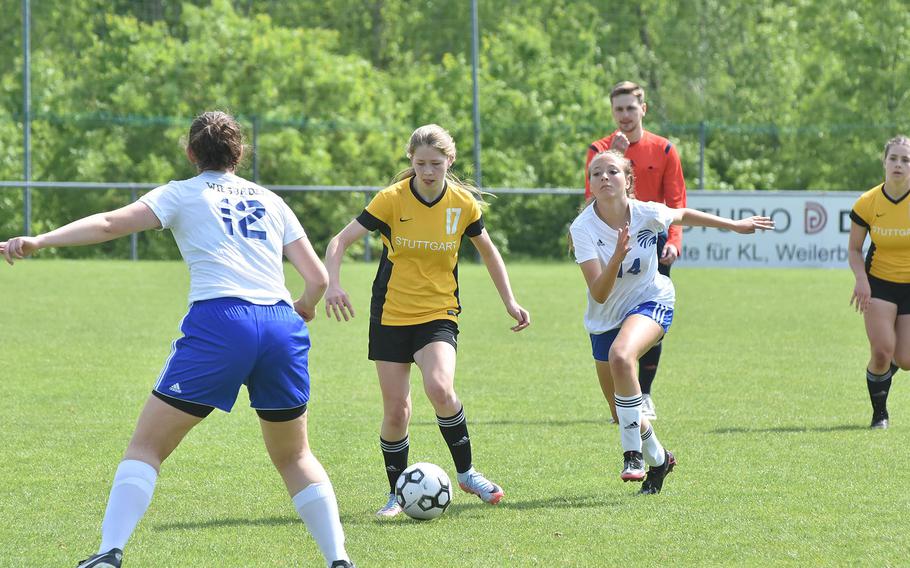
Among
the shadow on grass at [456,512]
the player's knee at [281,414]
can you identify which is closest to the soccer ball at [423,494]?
the shadow on grass at [456,512]

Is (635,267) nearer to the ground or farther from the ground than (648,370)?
farther from the ground

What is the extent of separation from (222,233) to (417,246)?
5.10 ft

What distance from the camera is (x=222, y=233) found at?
14.6 feet

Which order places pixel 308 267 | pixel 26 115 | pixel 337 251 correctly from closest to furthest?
pixel 308 267 < pixel 337 251 < pixel 26 115

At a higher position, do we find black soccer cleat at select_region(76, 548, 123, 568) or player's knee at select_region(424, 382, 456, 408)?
player's knee at select_region(424, 382, 456, 408)

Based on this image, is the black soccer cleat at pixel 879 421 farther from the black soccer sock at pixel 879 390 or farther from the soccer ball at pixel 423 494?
the soccer ball at pixel 423 494

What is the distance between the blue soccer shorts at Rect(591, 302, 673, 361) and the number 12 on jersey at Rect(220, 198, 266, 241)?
2374mm

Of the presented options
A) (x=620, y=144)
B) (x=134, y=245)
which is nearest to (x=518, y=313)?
(x=620, y=144)

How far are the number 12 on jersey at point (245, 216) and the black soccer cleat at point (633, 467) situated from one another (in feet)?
7.77

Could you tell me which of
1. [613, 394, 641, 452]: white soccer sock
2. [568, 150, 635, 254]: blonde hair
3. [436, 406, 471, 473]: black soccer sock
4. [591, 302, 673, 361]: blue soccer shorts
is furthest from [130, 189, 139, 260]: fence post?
[613, 394, 641, 452]: white soccer sock

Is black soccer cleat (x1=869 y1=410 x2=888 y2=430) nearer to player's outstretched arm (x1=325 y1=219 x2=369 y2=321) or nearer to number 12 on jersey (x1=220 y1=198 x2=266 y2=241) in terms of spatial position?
player's outstretched arm (x1=325 y1=219 x2=369 y2=321)

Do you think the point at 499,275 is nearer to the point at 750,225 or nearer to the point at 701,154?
the point at 750,225

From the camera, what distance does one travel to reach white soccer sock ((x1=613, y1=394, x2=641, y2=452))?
6.05 meters

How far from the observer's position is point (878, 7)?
1108 inches
